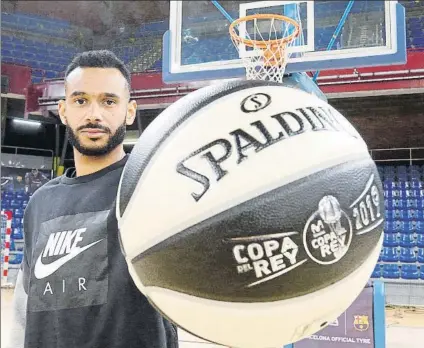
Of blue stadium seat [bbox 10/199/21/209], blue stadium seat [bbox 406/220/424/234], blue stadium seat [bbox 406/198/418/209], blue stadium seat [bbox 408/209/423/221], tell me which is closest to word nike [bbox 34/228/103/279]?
blue stadium seat [bbox 406/220/424/234]

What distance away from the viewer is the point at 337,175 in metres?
0.58

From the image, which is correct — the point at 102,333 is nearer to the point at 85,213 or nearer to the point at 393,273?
the point at 85,213

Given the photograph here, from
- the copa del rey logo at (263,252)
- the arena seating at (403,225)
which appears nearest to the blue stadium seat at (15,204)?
the arena seating at (403,225)

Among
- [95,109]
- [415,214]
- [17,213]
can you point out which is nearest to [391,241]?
[415,214]

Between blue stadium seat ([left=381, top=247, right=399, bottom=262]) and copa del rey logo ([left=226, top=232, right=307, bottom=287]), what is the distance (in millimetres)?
4857

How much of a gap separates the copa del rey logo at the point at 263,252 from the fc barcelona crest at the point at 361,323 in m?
1.98

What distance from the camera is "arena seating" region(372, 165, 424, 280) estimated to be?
4918 millimetres

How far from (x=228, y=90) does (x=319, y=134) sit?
0.43 ft

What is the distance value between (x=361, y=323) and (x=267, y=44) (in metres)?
1.37

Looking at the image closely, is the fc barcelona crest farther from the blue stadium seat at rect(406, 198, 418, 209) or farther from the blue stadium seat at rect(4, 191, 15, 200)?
the blue stadium seat at rect(4, 191, 15, 200)

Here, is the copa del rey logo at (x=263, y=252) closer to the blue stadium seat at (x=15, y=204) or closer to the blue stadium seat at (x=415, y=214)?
the blue stadium seat at (x=415, y=214)

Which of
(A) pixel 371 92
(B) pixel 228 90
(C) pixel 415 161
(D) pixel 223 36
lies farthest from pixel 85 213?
(C) pixel 415 161

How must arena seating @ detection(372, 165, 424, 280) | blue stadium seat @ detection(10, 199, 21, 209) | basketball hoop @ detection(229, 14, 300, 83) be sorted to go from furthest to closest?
blue stadium seat @ detection(10, 199, 21, 209)
arena seating @ detection(372, 165, 424, 280)
basketball hoop @ detection(229, 14, 300, 83)

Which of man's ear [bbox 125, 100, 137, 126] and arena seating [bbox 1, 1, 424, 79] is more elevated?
arena seating [bbox 1, 1, 424, 79]
